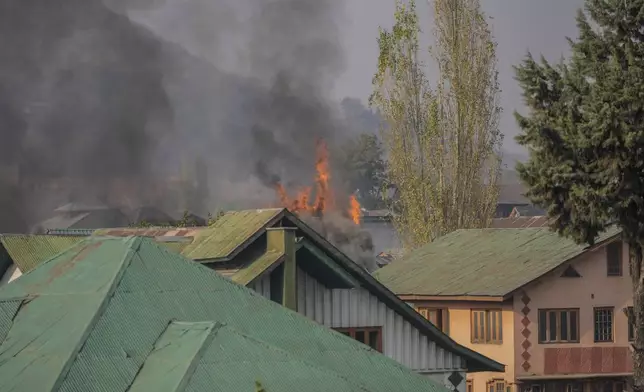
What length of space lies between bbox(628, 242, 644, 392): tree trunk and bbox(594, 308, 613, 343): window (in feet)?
41.8

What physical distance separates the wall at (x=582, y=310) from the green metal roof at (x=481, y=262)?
0.74 meters

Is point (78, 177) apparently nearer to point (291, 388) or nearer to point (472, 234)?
point (472, 234)

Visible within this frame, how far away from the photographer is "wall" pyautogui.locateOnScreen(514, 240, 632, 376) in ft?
160

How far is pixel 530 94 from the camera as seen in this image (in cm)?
3831

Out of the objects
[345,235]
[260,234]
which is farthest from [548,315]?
[345,235]

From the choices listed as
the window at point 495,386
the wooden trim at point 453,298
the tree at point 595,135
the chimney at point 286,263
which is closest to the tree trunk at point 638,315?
the tree at point 595,135

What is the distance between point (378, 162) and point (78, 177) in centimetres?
4725

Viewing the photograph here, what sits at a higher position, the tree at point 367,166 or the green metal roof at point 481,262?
the tree at point 367,166

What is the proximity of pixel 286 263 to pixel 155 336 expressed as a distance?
33.6ft

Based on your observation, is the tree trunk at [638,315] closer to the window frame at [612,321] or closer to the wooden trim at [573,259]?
the wooden trim at [573,259]

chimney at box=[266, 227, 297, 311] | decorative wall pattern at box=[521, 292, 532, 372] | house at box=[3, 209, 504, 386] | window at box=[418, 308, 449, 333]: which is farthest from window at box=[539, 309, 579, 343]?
chimney at box=[266, 227, 297, 311]

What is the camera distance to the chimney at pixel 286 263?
2659cm

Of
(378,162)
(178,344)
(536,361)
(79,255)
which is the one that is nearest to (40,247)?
(79,255)

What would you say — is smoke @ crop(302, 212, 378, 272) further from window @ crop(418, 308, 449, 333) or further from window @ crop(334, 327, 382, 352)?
window @ crop(334, 327, 382, 352)
